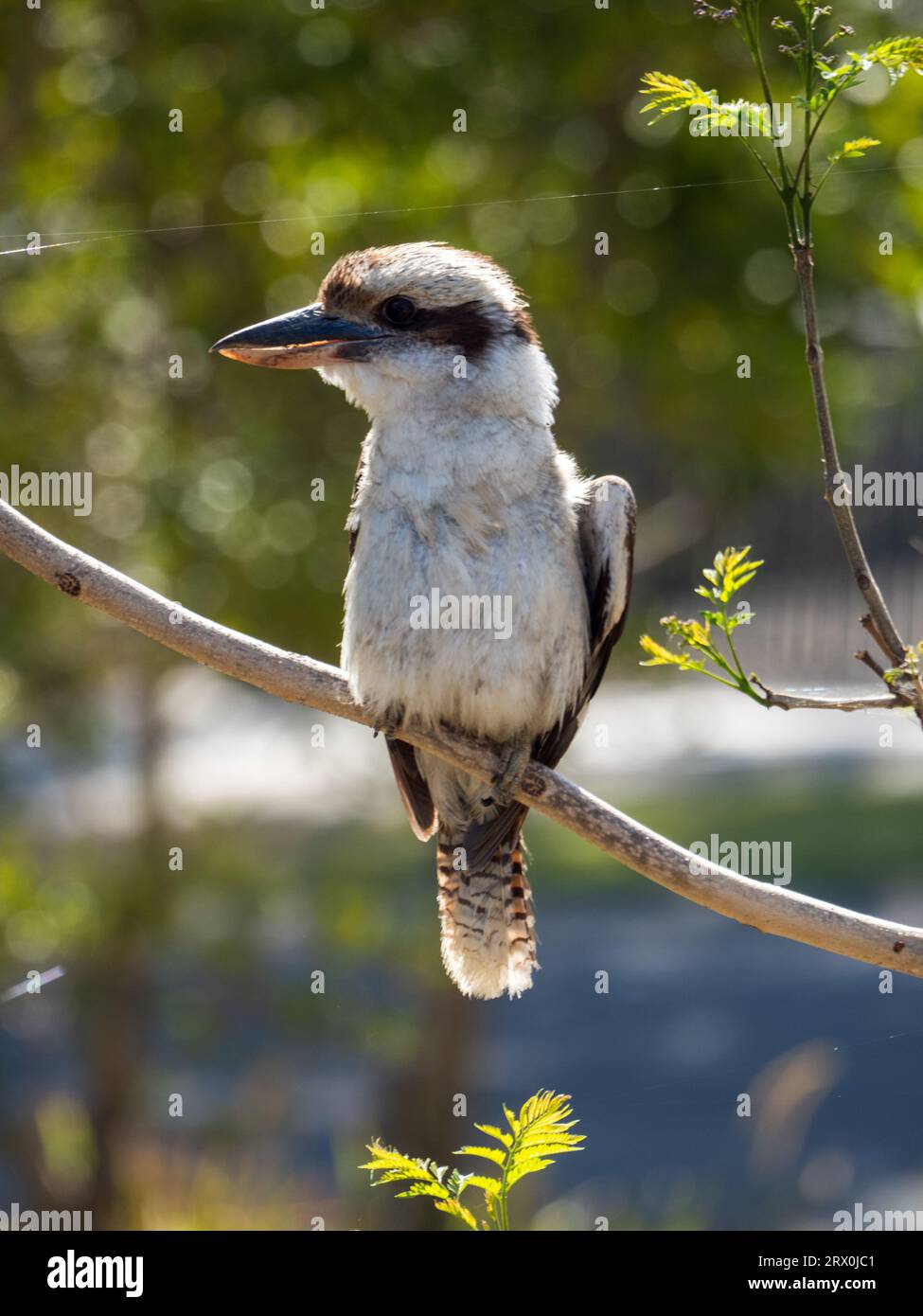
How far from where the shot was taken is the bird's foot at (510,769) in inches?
106

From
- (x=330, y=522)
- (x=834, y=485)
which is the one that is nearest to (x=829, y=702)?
(x=834, y=485)

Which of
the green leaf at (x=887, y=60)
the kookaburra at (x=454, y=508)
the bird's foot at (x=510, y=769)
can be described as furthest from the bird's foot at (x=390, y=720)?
the green leaf at (x=887, y=60)

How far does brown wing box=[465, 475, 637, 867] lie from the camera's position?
2945mm

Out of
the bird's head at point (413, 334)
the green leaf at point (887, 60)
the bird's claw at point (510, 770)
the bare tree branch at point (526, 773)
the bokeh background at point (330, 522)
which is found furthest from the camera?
the bokeh background at point (330, 522)

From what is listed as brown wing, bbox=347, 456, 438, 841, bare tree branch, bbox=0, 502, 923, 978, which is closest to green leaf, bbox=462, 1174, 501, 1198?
bare tree branch, bbox=0, 502, 923, 978

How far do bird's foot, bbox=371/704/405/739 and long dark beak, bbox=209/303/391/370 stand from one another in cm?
65

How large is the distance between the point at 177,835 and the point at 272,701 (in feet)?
2.88

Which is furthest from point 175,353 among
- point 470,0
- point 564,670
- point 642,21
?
point 564,670

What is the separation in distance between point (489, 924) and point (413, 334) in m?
1.17

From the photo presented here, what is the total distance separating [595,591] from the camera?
119 inches

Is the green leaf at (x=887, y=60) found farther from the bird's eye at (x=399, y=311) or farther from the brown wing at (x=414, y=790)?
the brown wing at (x=414, y=790)

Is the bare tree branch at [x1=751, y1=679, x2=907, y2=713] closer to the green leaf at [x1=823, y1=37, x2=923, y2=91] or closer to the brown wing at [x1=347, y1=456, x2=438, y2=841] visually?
the green leaf at [x1=823, y1=37, x2=923, y2=91]

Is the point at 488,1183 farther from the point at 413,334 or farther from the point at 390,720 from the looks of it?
the point at 413,334
